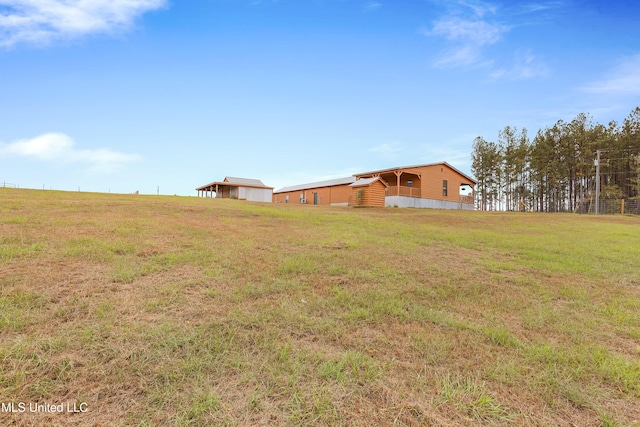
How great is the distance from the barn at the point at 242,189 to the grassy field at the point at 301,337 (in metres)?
28.4

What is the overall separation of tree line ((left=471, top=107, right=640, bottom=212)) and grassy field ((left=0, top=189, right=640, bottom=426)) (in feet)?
123

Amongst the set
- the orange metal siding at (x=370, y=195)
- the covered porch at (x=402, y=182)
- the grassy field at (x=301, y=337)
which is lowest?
the grassy field at (x=301, y=337)

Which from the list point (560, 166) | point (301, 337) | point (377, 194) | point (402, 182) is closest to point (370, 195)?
point (377, 194)

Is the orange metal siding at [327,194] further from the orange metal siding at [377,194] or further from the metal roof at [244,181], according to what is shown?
the orange metal siding at [377,194]

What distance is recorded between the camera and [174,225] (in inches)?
351

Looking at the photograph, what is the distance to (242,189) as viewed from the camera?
1372 inches

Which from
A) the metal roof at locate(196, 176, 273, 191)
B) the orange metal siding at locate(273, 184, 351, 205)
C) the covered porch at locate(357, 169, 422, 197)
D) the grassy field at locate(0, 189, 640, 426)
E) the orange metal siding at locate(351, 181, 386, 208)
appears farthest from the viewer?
the metal roof at locate(196, 176, 273, 191)

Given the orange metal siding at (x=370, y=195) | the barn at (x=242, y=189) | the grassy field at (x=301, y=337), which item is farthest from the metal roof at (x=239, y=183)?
the grassy field at (x=301, y=337)

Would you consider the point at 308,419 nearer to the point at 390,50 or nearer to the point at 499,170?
the point at 390,50

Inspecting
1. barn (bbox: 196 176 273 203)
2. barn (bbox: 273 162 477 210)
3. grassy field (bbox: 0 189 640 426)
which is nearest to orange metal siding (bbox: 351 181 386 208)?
barn (bbox: 273 162 477 210)

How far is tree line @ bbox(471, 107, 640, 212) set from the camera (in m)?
36.1

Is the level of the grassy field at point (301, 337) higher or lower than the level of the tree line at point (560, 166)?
lower

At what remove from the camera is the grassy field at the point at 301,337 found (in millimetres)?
2434

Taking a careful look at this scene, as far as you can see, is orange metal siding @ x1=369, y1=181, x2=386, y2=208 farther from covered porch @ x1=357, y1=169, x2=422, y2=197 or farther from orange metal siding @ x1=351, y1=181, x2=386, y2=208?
covered porch @ x1=357, y1=169, x2=422, y2=197
